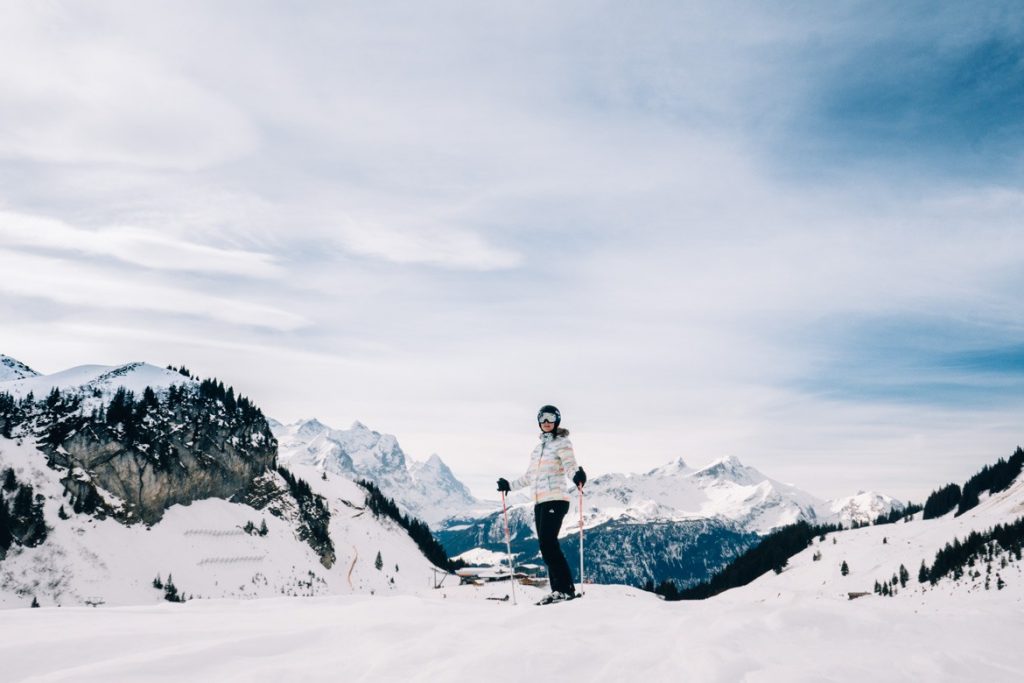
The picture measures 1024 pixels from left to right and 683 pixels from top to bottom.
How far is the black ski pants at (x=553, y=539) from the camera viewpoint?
412 inches

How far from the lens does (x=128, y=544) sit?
4703 cm

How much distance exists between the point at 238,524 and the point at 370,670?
2476 inches

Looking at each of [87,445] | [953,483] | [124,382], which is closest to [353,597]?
[87,445]

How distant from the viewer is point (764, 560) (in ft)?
395

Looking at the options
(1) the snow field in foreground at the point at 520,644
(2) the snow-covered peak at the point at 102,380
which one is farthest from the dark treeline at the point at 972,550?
(2) the snow-covered peak at the point at 102,380

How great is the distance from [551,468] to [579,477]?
51cm

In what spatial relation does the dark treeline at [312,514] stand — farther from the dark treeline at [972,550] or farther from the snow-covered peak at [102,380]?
the dark treeline at [972,550]

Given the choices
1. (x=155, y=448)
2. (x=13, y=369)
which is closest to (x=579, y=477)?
(x=155, y=448)

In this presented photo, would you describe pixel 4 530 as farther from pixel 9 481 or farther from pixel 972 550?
pixel 972 550

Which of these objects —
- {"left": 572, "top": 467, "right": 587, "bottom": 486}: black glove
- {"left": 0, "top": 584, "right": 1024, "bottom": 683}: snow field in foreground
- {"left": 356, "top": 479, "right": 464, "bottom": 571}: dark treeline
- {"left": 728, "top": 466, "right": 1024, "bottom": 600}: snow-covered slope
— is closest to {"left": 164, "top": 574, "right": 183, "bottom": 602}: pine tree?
{"left": 572, "top": 467, "right": 587, "bottom": 486}: black glove

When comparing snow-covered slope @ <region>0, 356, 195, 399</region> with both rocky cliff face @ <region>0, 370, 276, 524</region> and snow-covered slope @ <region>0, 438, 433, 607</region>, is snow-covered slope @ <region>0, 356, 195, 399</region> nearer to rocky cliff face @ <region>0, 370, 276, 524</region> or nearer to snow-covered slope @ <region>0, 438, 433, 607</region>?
rocky cliff face @ <region>0, 370, 276, 524</region>

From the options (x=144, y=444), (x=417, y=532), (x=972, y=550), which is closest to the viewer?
(x=144, y=444)

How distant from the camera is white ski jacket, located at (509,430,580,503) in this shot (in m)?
10.9

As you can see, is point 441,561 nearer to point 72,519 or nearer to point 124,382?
point 124,382
